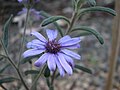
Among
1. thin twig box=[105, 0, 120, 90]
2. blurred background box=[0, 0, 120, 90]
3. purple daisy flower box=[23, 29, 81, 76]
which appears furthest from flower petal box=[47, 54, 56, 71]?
blurred background box=[0, 0, 120, 90]

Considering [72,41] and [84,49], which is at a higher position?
[72,41]

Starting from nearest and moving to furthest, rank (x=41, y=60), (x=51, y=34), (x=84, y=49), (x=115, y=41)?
(x=41, y=60), (x=51, y=34), (x=115, y=41), (x=84, y=49)

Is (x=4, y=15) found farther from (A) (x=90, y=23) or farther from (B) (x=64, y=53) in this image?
(B) (x=64, y=53)

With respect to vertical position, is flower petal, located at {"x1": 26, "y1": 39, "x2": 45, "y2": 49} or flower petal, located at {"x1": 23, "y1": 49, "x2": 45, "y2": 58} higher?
flower petal, located at {"x1": 26, "y1": 39, "x2": 45, "y2": 49}

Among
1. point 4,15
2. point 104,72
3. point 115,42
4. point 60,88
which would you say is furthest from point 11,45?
point 115,42

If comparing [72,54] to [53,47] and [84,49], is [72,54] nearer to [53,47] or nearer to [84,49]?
[53,47]

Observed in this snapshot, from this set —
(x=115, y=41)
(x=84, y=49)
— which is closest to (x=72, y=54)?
(x=115, y=41)

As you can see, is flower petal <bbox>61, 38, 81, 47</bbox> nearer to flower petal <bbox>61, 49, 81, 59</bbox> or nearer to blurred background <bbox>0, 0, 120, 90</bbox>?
flower petal <bbox>61, 49, 81, 59</bbox>
